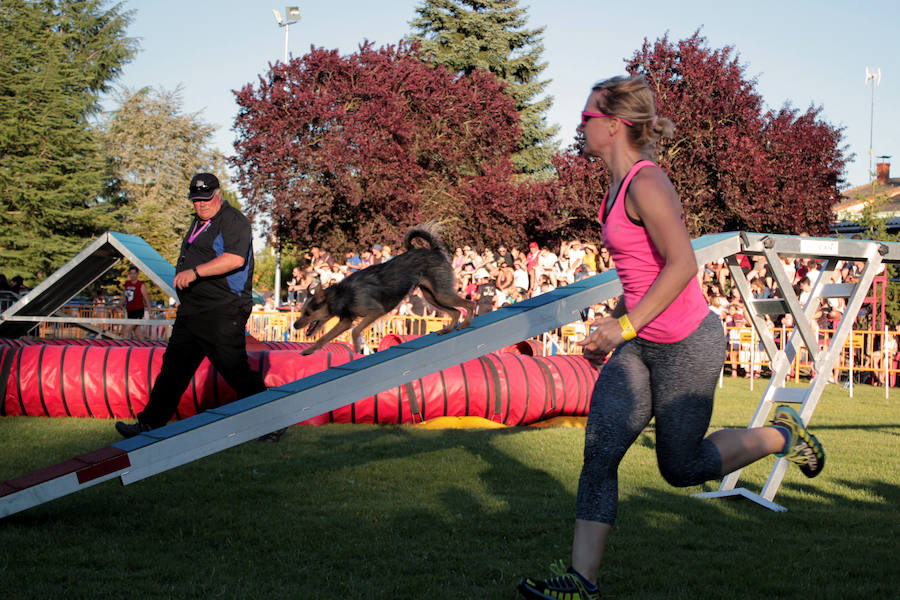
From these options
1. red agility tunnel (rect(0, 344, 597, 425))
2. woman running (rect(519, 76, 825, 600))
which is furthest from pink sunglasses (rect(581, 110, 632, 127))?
red agility tunnel (rect(0, 344, 597, 425))

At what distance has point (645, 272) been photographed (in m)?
2.88

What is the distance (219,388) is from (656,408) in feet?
20.7

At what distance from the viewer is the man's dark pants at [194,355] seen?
5.50 meters

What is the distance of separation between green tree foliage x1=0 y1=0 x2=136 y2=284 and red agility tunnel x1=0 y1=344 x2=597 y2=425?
20.9m

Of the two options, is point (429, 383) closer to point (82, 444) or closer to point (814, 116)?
point (82, 444)

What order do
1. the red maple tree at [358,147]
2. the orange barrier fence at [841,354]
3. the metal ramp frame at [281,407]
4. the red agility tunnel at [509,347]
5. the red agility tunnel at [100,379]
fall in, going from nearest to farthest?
the metal ramp frame at [281,407], the red agility tunnel at [100,379], the red agility tunnel at [509,347], the orange barrier fence at [841,354], the red maple tree at [358,147]

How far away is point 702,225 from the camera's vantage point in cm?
2256

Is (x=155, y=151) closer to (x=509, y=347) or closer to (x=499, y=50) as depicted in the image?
(x=499, y=50)

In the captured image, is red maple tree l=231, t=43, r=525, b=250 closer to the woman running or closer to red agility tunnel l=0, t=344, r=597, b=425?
red agility tunnel l=0, t=344, r=597, b=425

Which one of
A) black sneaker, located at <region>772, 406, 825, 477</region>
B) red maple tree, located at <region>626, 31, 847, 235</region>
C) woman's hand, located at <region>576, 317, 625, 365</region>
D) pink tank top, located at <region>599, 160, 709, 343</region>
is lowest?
black sneaker, located at <region>772, 406, 825, 477</region>

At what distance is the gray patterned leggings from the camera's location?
113 inches

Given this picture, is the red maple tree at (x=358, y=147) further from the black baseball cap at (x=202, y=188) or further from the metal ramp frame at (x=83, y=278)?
the black baseball cap at (x=202, y=188)

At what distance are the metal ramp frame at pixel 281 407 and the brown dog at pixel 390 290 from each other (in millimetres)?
2840

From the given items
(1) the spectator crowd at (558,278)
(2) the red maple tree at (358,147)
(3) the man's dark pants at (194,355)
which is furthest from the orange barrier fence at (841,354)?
(2) the red maple tree at (358,147)
